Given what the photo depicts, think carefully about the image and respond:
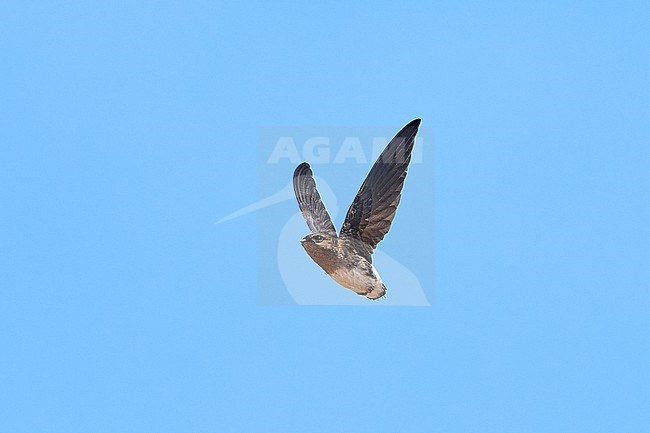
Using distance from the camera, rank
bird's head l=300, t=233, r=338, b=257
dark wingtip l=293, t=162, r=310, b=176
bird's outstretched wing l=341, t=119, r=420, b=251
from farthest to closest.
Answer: dark wingtip l=293, t=162, r=310, b=176
bird's head l=300, t=233, r=338, b=257
bird's outstretched wing l=341, t=119, r=420, b=251

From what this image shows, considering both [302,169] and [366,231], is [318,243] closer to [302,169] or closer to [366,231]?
[366,231]

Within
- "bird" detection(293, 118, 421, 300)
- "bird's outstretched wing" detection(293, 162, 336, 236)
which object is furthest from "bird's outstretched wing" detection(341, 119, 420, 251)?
"bird's outstretched wing" detection(293, 162, 336, 236)

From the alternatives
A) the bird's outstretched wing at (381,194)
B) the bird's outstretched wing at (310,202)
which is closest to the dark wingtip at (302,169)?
the bird's outstretched wing at (310,202)

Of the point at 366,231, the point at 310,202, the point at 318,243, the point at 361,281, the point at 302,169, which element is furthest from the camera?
the point at 302,169

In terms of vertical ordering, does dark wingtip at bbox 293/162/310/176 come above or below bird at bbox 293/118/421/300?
above

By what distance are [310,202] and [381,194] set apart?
5.81 ft

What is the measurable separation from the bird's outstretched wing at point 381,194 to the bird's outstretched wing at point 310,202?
0.65m

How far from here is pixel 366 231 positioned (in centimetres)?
1536

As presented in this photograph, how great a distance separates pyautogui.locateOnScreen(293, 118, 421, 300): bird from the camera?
14734mm

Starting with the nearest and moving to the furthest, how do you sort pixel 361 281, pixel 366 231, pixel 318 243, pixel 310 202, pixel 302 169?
pixel 318 243, pixel 361 281, pixel 366 231, pixel 310 202, pixel 302 169

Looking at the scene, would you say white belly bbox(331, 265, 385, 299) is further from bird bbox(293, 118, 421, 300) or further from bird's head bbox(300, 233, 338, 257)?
bird's head bbox(300, 233, 338, 257)

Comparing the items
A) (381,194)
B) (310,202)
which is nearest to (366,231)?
(381,194)

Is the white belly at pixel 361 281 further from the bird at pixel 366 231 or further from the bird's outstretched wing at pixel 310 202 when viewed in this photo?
the bird's outstretched wing at pixel 310 202

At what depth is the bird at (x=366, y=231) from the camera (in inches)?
580
